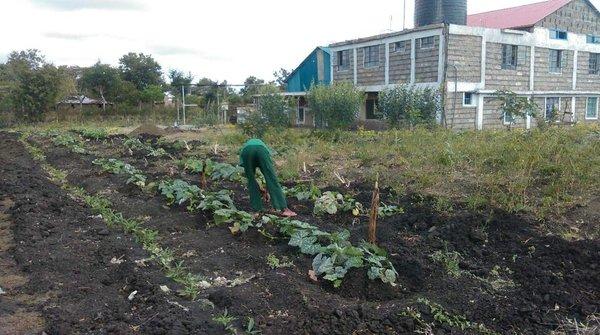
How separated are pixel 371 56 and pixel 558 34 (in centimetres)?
879


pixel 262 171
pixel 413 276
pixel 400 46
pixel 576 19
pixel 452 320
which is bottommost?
pixel 452 320

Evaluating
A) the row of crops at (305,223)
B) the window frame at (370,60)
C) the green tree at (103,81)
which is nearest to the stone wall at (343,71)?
the window frame at (370,60)

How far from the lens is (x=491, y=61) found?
21484mm

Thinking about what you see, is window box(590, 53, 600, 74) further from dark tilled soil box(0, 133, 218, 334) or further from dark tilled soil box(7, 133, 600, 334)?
dark tilled soil box(0, 133, 218, 334)

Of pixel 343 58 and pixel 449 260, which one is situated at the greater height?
pixel 343 58

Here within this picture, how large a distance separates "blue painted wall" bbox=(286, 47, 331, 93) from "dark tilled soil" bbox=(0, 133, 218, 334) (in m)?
19.8

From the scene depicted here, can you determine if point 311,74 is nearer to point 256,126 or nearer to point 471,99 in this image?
point 471,99

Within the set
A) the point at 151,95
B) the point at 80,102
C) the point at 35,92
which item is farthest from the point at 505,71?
the point at 80,102

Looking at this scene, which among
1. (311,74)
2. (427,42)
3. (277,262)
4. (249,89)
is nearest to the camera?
(277,262)

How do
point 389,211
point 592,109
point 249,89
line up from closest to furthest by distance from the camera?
point 389,211 → point 592,109 → point 249,89

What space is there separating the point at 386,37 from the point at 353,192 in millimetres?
15615

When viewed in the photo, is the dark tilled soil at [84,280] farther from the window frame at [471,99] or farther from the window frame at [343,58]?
the window frame at [343,58]

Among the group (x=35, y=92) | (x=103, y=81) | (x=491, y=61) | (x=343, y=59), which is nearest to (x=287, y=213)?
(x=491, y=61)

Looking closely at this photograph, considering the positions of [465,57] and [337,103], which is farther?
[465,57]
